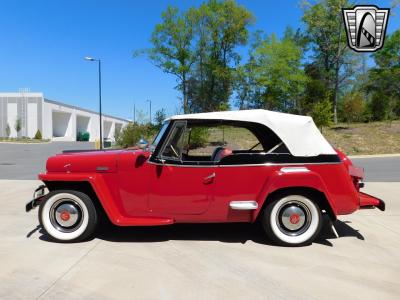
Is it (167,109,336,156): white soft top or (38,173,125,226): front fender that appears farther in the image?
(167,109,336,156): white soft top

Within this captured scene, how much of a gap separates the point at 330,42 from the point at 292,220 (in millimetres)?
43523

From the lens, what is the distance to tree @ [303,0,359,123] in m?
38.3

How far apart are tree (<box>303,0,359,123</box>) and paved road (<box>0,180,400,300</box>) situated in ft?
112

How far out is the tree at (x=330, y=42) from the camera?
38.3 meters

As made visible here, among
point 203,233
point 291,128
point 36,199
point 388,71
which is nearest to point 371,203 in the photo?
point 291,128

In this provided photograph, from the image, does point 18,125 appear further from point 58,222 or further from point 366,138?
point 58,222

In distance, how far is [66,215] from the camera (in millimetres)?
4535

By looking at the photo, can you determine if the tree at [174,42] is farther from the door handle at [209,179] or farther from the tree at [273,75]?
the door handle at [209,179]

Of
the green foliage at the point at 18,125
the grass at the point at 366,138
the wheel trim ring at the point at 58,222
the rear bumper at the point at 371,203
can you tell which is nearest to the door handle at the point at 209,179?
the wheel trim ring at the point at 58,222

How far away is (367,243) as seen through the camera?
461cm

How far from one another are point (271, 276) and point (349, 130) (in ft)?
92.1

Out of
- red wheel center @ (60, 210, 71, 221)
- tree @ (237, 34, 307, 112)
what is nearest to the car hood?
red wheel center @ (60, 210, 71, 221)

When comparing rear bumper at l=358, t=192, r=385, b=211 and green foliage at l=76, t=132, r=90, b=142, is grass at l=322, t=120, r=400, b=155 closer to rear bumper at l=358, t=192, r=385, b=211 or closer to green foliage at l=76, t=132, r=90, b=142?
rear bumper at l=358, t=192, r=385, b=211

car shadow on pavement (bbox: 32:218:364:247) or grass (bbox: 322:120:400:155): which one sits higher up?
grass (bbox: 322:120:400:155)
